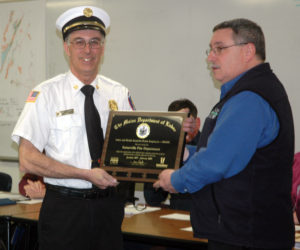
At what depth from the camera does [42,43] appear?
623 centimetres

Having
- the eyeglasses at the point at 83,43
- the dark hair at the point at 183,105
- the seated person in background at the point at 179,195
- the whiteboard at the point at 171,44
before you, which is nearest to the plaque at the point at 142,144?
the eyeglasses at the point at 83,43

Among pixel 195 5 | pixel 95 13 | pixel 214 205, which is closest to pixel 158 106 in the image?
pixel 195 5

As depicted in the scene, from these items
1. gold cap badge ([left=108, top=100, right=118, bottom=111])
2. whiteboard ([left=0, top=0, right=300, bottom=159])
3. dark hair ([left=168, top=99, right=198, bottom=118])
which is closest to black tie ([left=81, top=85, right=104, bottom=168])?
gold cap badge ([left=108, top=100, right=118, bottom=111])

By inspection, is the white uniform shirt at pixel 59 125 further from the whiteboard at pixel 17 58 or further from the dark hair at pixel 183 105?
the whiteboard at pixel 17 58

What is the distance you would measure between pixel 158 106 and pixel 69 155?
2.91m

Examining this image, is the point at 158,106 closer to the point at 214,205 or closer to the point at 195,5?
the point at 195,5

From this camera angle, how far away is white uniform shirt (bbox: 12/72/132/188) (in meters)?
2.66

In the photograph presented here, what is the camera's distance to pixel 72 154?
267 centimetres

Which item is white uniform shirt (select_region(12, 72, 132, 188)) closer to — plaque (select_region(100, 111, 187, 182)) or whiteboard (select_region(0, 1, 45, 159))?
plaque (select_region(100, 111, 187, 182))

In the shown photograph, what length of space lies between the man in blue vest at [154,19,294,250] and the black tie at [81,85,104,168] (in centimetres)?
68

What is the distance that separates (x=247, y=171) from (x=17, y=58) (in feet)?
16.4

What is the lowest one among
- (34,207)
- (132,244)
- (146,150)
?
(132,244)

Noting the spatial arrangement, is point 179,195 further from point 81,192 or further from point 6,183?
point 81,192

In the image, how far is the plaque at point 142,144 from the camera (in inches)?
104
